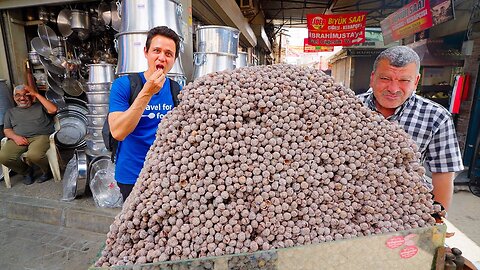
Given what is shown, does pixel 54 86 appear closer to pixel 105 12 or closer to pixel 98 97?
pixel 105 12

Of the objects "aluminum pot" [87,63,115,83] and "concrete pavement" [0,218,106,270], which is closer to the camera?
"concrete pavement" [0,218,106,270]

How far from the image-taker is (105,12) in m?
3.79

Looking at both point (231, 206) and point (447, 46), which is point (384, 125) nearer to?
point (231, 206)

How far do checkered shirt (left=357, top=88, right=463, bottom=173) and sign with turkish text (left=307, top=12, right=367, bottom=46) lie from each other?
256 inches

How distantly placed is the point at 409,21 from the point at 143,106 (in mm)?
6157

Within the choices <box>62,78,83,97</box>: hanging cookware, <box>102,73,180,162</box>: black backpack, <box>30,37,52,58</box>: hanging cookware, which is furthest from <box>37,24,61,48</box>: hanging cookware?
<box>102,73,180,162</box>: black backpack

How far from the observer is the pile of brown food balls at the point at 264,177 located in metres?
0.68

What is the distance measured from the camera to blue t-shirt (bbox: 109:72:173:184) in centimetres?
156

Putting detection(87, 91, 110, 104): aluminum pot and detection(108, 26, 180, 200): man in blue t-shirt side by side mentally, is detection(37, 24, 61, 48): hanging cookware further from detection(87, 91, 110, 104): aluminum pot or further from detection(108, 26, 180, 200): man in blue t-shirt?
detection(108, 26, 180, 200): man in blue t-shirt

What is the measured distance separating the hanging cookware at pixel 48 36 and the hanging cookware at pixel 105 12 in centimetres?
105

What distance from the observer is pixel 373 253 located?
2.34 ft

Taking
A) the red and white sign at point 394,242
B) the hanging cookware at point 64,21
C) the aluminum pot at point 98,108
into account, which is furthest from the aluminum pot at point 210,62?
the red and white sign at point 394,242

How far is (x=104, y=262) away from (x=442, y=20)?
224 inches

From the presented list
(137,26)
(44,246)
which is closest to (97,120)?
(137,26)
